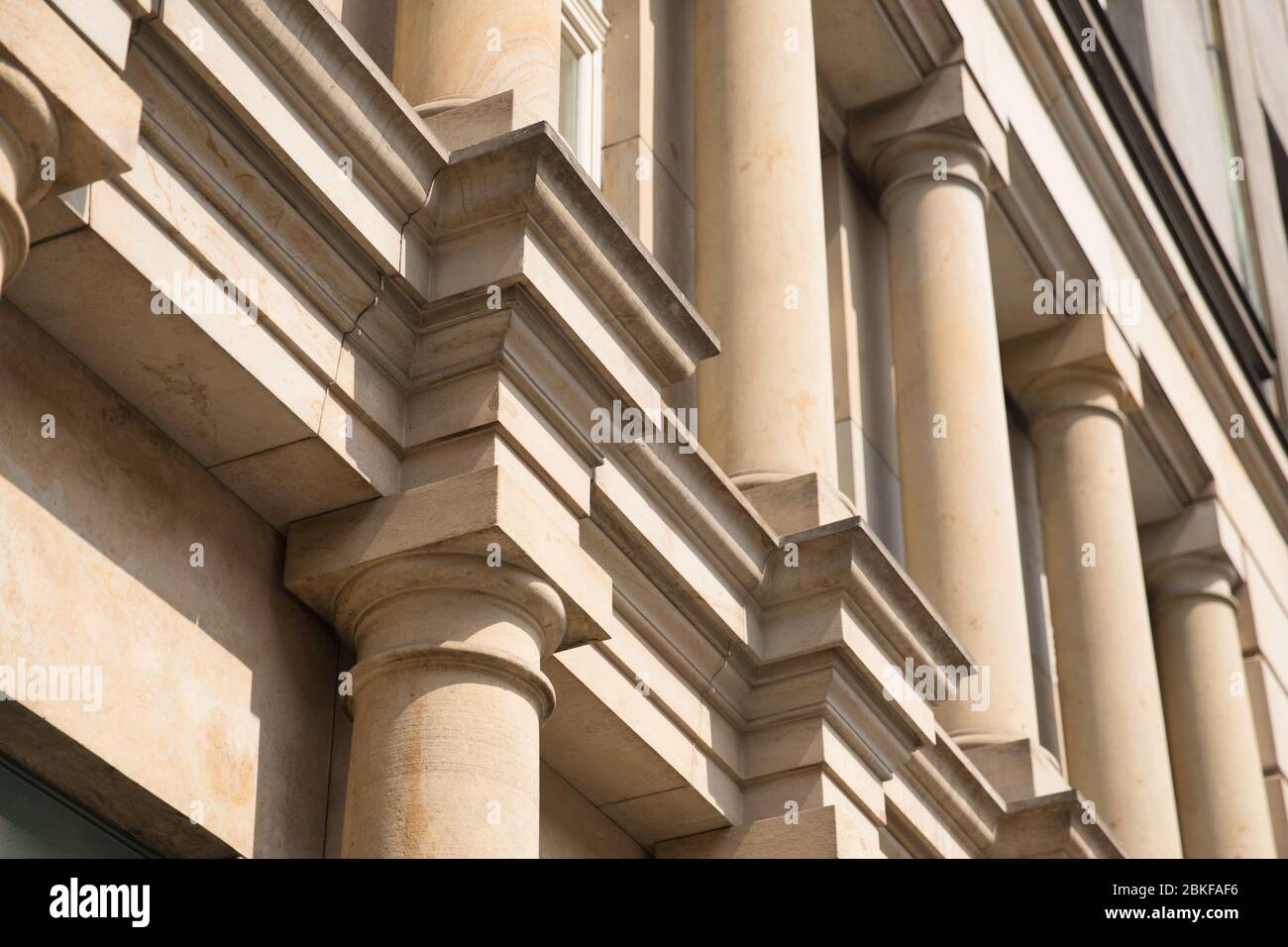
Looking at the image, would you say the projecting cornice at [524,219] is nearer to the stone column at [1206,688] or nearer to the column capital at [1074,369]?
the column capital at [1074,369]

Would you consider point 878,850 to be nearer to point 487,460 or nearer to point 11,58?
point 487,460

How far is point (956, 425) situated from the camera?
15422mm

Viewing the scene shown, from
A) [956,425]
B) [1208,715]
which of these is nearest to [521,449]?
[956,425]

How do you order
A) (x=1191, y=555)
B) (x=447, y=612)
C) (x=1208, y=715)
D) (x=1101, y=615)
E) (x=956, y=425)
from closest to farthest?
(x=447, y=612)
(x=956, y=425)
(x=1101, y=615)
(x=1208, y=715)
(x=1191, y=555)

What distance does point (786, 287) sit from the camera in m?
12.5

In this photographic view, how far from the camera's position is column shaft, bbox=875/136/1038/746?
1459 cm

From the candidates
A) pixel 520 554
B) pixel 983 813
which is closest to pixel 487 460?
pixel 520 554

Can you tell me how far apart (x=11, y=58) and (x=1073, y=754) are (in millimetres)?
13029

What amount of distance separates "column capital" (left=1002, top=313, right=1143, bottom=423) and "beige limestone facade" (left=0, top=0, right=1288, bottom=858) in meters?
2.29

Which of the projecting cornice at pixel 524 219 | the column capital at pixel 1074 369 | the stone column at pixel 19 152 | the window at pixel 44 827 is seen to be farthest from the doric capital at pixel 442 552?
the column capital at pixel 1074 369

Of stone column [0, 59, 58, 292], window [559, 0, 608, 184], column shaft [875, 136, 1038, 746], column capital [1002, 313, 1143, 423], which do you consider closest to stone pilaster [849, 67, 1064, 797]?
column shaft [875, 136, 1038, 746]

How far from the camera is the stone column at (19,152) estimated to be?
654 cm

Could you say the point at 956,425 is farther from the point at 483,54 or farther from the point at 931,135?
the point at 483,54

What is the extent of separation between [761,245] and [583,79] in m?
1.79
